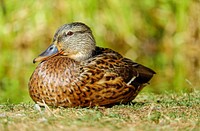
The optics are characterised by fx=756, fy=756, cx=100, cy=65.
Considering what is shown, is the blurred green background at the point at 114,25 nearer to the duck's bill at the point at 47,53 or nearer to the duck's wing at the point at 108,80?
the duck's bill at the point at 47,53

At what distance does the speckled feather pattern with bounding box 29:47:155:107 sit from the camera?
7.14 m

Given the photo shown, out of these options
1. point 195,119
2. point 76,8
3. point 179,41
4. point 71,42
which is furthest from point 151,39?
point 195,119

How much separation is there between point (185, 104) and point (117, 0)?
20.6 ft

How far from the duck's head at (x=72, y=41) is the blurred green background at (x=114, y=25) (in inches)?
191

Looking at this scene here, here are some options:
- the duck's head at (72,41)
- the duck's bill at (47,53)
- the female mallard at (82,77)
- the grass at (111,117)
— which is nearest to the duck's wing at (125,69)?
the female mallard at (82,77)

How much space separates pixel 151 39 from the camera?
557 inches

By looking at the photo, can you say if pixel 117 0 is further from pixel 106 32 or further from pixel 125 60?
pixel 125 60

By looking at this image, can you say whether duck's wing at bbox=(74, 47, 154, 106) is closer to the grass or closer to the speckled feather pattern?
the speckled feather pattern

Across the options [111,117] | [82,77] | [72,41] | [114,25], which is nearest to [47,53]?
[72,41]

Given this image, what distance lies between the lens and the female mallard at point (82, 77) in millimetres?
7148

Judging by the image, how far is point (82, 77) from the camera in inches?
284

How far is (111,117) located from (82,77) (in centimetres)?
109

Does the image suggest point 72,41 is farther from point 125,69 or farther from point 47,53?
point 125,69

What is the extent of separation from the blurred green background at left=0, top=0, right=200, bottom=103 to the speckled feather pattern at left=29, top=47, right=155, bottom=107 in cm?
526
